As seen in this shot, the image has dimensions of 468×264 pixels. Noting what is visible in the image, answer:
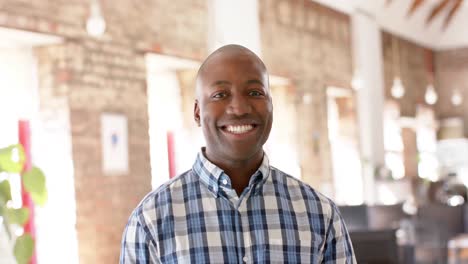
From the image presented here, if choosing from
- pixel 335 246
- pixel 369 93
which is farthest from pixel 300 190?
pixel 369 93

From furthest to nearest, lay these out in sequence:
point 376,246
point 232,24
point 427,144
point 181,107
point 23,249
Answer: point 427,144 → point 181,107 → point 232,24 → point 376,246 → point 23,249

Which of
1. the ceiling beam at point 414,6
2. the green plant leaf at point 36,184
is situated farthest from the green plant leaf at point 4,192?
the ceiling beam at point 414,6

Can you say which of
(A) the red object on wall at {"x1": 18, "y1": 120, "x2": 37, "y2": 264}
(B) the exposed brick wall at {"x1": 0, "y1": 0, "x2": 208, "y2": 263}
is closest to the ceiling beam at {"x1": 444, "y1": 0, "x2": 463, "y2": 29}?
(B) the exposed brick wall at {"x1": 0, "y1": 0, "x2": 208, "y2": 263}

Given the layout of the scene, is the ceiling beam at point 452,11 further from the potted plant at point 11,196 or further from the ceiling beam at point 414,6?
the potted plant at point 11,196

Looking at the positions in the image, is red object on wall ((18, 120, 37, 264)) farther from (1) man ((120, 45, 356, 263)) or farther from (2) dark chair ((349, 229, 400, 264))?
(1) man ((120, 45, 356, 263))

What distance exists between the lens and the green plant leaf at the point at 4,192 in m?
3.40

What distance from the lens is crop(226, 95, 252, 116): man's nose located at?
1.32m

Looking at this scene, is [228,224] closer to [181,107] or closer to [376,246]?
[376,246]

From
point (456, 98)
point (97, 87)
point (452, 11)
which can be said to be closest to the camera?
point (97, 87)

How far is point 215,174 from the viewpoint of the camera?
1.38m

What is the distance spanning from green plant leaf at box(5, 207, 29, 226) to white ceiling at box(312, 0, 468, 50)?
22.4 feet

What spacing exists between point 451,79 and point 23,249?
1289cm

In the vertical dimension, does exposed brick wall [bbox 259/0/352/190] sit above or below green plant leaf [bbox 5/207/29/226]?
above

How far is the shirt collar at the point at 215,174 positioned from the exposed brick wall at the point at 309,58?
685 cm
